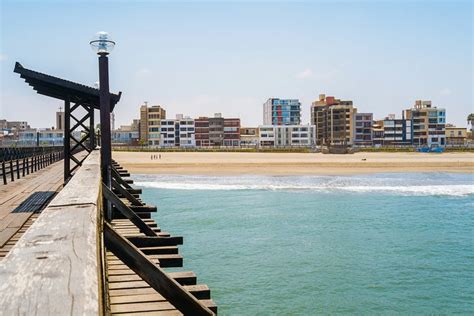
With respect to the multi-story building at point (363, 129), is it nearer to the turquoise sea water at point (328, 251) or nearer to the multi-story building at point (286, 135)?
the multi-story building at point (286, 135)

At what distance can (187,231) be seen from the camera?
68.3 ft

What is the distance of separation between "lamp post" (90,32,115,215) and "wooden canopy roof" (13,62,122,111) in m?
4.35

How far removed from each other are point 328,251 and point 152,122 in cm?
14252

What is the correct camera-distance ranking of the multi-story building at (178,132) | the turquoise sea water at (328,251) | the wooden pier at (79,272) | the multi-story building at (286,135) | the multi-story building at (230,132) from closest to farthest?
1. the wooden pier at (79,272)
2. the turquoise sea water at (328,251)
3. the multi-story building at (286,135)
4. the multi-story building at (230,132)
5. the multi-story building at (178,132)

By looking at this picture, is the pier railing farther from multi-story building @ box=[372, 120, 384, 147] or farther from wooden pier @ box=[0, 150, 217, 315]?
multi-story building @ box=[372, 120, 384, 147]

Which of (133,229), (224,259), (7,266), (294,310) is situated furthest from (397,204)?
(7,266)

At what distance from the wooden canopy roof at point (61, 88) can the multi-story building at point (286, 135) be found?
12880 cm

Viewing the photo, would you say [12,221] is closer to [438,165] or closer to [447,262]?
[447,262]

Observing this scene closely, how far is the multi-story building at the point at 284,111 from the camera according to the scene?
541 feet

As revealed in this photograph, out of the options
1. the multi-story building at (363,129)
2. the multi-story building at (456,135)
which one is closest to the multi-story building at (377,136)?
the multi-story building at (363,129)

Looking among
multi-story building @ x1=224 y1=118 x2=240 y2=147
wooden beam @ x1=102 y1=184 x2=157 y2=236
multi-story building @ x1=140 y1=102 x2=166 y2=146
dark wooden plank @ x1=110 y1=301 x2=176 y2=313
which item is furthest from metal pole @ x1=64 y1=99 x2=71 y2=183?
multi-story building @ x1=140 y1=102 x2=166 y2=146

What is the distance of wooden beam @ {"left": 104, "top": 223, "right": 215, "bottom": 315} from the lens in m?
3.18

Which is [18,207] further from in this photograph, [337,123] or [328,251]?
[337,123]

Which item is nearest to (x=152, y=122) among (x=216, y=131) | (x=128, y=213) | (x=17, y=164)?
(x=216, y=131)
